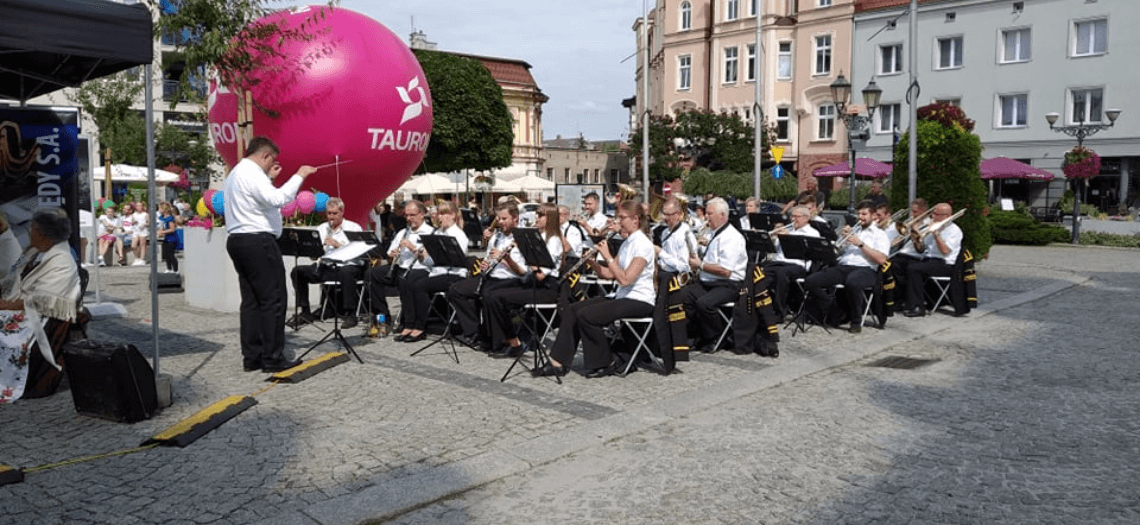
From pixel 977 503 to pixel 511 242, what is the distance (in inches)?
210

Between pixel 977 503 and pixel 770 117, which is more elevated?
pixel 770 117

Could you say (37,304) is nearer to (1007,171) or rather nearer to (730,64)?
(1007,171)

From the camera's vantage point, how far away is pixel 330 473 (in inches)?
199

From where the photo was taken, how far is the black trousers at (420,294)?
9641mm

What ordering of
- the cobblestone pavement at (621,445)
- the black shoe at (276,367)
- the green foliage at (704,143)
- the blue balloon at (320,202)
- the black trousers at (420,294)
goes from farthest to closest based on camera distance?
the green foliage at (704,143) → the blue balloon at (320,202) → the black trousers at (420,294) → the black shoe at (276,367) → the cobblestone pavement at (621,445)

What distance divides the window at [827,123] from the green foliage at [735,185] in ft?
27.9

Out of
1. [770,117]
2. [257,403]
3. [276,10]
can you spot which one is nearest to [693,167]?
[770,117]

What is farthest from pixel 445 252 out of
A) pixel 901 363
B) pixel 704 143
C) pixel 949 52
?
pixel 949 52

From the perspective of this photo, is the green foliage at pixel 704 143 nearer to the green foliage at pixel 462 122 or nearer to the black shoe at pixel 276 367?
the green foliage at pixel 462 122

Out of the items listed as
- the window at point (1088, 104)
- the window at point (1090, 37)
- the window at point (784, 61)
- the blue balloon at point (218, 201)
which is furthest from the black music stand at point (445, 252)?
the window at point (784, 61)

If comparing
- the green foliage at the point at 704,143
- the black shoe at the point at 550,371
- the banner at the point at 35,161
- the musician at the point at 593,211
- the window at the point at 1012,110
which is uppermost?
the window at the point at 1012,110

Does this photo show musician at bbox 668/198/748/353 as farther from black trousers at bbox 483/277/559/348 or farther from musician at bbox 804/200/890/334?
musician at bbox 804/200/890/334

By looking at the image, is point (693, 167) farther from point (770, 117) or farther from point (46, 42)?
point (46, 42)

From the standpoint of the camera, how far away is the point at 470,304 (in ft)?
30.2
